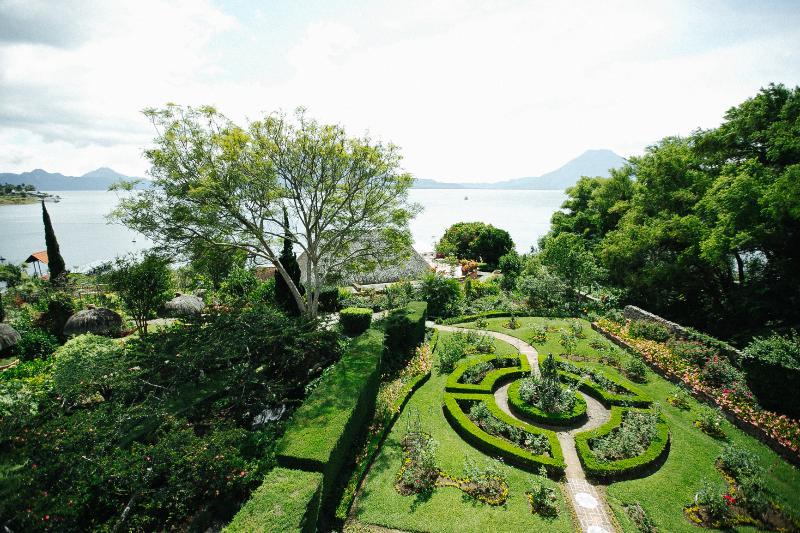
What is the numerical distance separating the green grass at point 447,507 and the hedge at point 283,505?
1731mm

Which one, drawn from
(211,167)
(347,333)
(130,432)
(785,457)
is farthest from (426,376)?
(211,167)

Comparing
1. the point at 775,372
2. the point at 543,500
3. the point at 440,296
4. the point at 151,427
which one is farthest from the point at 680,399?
the point at 151,427

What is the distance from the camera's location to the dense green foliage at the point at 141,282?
55.2ft

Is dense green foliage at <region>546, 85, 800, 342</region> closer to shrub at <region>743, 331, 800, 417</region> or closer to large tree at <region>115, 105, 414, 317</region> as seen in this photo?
shrub at <region>743, 331, 800, 417</region>

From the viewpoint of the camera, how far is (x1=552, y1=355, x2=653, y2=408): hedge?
39.9 ft

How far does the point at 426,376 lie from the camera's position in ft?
47.3

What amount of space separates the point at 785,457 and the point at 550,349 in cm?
838

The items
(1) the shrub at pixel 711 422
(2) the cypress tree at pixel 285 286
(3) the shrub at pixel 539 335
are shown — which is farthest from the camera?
(2) the cypress tree at pixel 285 286

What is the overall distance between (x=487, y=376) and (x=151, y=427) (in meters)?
10.7

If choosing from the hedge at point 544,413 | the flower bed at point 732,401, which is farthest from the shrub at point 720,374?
the hedge at point 544,413

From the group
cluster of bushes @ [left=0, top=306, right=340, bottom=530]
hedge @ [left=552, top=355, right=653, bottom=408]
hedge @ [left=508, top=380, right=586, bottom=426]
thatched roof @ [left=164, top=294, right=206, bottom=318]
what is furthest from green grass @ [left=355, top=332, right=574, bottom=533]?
thatched roof @ [left=164, top=294, right=206, bottom=318]

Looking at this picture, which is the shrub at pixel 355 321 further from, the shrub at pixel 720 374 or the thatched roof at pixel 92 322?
the shrub at pixel 720 374

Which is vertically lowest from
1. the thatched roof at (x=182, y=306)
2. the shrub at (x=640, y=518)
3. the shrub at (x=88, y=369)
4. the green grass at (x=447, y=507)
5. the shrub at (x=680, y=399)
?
the green grass at (x=447, y=507)

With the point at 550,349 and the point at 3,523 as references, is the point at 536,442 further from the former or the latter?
the point at 3,523
